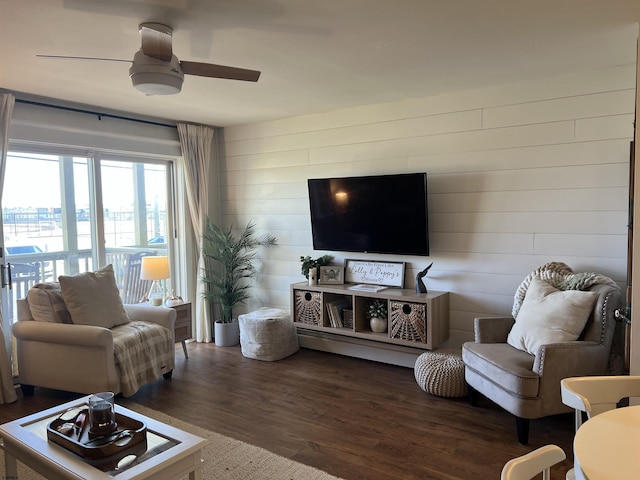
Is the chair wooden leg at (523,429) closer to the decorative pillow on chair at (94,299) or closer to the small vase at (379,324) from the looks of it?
the small vase at (379,324)

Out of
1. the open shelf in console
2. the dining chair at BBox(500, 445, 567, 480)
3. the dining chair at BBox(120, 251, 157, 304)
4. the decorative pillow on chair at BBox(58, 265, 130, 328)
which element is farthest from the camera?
the dining chair at BBox(120, 251, 157, 304)

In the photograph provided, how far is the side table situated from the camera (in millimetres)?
4477

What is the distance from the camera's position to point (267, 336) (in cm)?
446

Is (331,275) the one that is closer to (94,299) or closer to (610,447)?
(94,299)

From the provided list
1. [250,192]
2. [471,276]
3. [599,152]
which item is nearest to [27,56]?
[250,192]

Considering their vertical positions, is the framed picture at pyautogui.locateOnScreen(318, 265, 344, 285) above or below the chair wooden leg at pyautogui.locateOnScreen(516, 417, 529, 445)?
above

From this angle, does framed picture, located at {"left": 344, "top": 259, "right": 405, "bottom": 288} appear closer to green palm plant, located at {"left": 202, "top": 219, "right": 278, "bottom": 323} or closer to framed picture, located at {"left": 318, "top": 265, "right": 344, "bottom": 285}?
framed picture, located at {"left": 318, "top": 265, "right": 344, "bottom": 285}

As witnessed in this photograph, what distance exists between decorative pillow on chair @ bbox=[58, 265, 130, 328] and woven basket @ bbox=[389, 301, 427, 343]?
2252 mm

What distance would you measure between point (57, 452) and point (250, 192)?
3557 mm

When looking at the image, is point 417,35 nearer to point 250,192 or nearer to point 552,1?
point 552,1

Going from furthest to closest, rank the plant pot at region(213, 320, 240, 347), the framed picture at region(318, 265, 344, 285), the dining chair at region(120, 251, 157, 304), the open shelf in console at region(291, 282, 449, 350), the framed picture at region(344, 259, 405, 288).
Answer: the plant pot at region(213, 320, 240, 347), the dining chair at region(120, 251, 157, 304), the framed picture at region(318, 265, 344, 285), the framed picture at region(344, 259, 405, 288), the open shelf in console at region(291, 282, 449, 350)

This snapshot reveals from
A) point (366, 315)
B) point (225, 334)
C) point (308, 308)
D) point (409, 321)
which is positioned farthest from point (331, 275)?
point (225, 334)

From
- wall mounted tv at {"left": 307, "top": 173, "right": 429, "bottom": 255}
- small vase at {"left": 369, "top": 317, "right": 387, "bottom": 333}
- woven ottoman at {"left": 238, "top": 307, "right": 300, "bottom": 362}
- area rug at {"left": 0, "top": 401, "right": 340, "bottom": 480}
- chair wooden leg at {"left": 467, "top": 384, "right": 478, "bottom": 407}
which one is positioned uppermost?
wall mounted tv at {"left": 307, "top": 173, "right": 429, "bottom": 255}

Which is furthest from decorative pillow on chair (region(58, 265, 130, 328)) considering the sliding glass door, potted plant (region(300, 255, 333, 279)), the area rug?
potted plant (region(300, 255, 333, 279))
